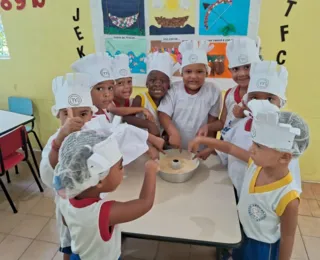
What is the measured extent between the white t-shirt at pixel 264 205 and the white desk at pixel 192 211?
0.06 metres

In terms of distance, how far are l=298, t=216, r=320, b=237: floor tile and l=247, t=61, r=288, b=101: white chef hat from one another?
4.03 ft

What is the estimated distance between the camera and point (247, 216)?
43.4 inches

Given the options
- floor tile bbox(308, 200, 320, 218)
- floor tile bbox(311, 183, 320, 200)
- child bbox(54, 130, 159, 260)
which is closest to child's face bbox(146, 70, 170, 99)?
child bbox(54, 130, 159, 260)

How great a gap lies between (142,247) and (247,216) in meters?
1.02

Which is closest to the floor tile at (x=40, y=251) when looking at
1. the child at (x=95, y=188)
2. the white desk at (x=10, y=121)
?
the white desk at (x=10, y=121)

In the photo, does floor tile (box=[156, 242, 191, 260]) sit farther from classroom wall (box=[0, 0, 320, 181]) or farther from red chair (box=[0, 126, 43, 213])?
classroom wall (box=[0, 0, 320, 181])

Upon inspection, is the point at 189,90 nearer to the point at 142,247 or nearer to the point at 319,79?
the point at 142,247

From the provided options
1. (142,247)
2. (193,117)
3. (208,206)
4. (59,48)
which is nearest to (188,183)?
(208,206)

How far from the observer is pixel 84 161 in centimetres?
80

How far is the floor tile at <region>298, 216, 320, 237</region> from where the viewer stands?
2.00m

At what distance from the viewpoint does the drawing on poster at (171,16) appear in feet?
7.50

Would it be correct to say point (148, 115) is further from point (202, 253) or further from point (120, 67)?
point (202, 253)

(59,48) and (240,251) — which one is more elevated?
(59,48)

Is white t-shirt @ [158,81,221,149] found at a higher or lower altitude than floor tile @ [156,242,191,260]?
higher
